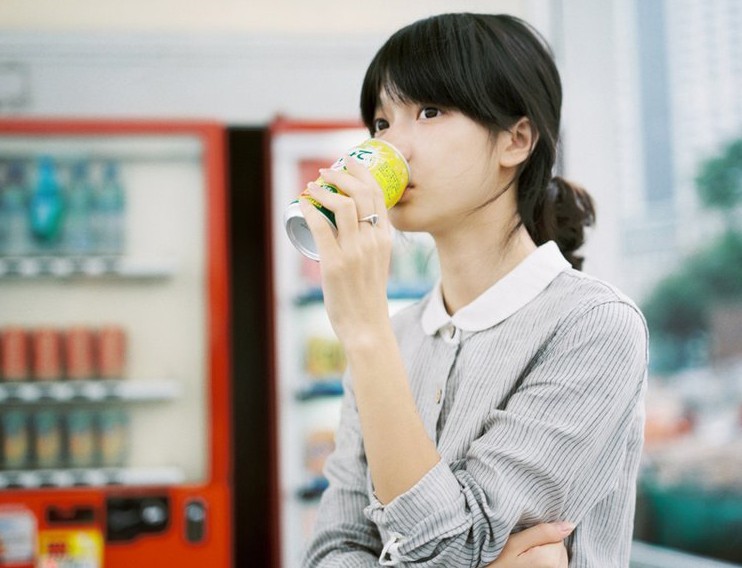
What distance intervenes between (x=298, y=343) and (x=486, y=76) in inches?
90.2

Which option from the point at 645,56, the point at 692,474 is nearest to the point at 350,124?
the point at 645,56

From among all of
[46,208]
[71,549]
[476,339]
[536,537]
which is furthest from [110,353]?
[536,537]

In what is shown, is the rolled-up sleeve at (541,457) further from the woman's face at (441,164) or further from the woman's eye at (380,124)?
the woman's eye at (380,124)

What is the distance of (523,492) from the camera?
2.92 feet

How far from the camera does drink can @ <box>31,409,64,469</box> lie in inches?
117

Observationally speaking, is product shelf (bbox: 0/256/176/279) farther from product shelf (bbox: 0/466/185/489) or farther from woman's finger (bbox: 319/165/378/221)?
woman's finger (bbox: 319/165/378/221)

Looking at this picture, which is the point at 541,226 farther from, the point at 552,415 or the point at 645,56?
the point at 645,56

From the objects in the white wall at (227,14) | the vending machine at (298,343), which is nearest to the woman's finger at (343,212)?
the vending machine at (298,343)

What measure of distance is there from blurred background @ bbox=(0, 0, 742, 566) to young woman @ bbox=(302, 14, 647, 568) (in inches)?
77.8

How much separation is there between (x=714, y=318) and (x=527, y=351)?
2387 mm

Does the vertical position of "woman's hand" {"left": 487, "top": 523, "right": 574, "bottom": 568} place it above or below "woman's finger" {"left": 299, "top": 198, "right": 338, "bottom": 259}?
below

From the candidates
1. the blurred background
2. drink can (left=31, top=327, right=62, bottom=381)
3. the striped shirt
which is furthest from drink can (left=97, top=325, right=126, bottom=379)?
the striped shirt

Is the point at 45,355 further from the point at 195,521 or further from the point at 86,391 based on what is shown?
the point at 195,521

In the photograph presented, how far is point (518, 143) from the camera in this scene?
1.05m
